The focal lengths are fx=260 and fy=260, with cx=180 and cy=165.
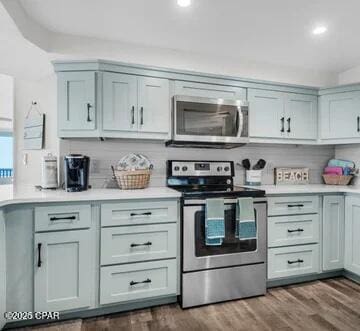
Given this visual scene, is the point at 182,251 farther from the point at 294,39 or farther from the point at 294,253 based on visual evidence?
the point at 294,39

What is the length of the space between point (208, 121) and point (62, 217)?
61.3 inches

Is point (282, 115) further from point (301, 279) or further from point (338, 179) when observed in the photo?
point (301, 279)

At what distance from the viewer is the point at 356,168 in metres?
3.11

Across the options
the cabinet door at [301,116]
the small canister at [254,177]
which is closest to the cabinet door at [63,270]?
the small canister at [254,177]

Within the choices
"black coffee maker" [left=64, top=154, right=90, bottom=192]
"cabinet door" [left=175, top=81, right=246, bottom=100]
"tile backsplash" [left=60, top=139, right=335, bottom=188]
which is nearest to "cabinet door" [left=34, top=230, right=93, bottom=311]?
"black coffee maker" [left=64, top=154, right=90, bottom=192]

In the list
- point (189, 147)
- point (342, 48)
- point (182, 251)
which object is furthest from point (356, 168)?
point (182, 251)

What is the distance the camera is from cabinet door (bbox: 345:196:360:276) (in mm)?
2555

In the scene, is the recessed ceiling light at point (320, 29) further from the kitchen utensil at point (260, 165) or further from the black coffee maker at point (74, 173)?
the black coffee maker at point (74, 173)

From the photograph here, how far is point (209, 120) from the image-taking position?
2578 millimetres

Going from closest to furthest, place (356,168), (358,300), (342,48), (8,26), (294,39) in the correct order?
1. (8,26)
2. (358,300)
3. (294,39)
4. (342,48)
5. (356,168)

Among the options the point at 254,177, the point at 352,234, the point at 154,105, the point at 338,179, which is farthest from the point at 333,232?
the point at 154,105

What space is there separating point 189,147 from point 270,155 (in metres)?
1.06

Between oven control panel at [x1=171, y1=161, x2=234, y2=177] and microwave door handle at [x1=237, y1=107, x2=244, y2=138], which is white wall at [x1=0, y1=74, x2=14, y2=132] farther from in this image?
microwave door handle at [x1=237, y1=107, x2=244, y2=138]

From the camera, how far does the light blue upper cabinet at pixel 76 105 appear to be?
90.2 inches
